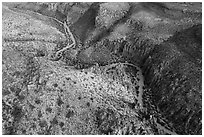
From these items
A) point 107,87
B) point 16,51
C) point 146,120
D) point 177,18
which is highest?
point 177,18

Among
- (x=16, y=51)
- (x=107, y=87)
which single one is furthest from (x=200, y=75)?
(x=16, y=51)

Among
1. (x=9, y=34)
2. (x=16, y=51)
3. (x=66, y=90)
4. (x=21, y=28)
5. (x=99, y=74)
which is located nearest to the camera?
(x=66, y=90)

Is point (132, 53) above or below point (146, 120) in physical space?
above

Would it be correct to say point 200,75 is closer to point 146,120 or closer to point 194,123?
point 194,123

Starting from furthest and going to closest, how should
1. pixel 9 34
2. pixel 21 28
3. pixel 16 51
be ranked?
pixel 21 28
pixel 9 34
pixel 16 51

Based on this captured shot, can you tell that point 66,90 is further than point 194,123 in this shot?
Yes

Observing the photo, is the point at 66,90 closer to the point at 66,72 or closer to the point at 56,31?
the point at 66,72
